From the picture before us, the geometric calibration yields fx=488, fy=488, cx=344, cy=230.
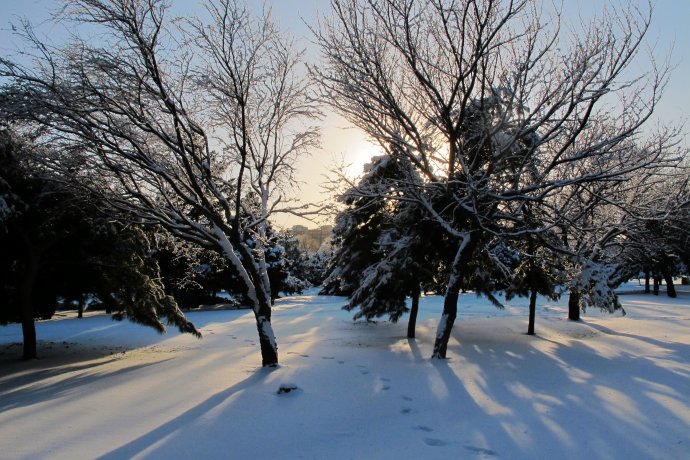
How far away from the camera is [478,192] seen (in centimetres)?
941

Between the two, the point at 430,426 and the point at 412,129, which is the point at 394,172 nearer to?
the point at 412,129

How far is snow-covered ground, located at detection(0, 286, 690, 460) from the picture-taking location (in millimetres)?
4949

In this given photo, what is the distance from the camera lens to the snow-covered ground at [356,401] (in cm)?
495

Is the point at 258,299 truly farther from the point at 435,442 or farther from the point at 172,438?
the point at 435,442

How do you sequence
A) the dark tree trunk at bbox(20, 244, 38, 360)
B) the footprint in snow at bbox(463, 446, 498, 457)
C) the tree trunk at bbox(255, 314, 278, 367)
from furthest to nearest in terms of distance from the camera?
the dark tree trunk at bbox(20, 244, 38, 360) → the tree trunk at bbox(255, 314, 278, 367) → the footprint in snow at bbox(463, 446, 498, 457)

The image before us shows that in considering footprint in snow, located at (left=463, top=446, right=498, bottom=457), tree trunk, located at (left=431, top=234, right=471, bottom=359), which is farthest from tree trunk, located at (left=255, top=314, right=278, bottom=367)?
footprint in snow, located at (left=463, top=446, right=498, bottom=457)

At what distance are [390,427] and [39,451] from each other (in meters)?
3.65

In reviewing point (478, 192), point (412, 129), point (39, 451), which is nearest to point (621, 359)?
point (478, 192)

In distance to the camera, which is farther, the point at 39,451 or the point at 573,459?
the point at 39,451

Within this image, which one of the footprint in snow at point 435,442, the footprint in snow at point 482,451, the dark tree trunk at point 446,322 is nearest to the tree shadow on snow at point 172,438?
the footprint in snow at point 435,442

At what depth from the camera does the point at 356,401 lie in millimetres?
6762

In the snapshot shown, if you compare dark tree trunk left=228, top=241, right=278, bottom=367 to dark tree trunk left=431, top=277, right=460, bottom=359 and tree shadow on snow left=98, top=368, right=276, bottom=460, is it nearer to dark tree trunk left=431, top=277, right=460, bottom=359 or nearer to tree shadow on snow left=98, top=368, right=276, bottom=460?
tree shadow on snow left=98, top=368, right=276, bottom=460

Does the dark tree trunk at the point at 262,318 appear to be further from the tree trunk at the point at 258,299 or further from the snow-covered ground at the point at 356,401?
the snow-covered ground at the point at 356,401

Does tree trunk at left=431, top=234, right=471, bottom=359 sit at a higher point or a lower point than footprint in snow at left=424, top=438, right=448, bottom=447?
higher
